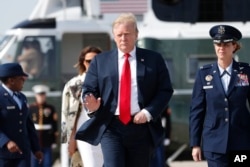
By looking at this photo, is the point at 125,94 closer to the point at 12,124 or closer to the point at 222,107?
the point at 222,107

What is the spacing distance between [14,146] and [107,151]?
7.09 ft

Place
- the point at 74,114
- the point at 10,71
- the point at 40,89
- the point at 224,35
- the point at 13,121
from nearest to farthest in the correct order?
1. the point at 224,35
2. the point at 74,114
3. the point at 13,121
4. the point at 10,71
5. the point at 40,89

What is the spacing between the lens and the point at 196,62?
53.5 feet

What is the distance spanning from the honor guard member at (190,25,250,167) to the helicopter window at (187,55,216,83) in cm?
867

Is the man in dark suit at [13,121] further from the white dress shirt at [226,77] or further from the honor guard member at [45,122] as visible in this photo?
the honor guard member at [45,122]

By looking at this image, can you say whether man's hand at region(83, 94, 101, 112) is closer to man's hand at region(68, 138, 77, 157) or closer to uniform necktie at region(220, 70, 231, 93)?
uniform necktie at region(220, 70, 231, 93)

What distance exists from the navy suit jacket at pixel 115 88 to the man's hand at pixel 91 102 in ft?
0.43

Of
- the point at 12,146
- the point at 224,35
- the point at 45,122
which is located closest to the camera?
the point at 224,35

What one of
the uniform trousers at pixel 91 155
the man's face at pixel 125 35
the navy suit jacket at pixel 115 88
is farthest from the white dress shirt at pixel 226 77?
the uniform trousers at pixel 91 155

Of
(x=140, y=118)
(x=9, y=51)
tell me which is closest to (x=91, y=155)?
(x=140, y=118)

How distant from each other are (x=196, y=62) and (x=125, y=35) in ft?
30.0

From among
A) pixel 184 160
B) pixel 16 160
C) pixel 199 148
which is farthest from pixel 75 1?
pixel 199 148

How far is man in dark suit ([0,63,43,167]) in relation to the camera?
926 cm

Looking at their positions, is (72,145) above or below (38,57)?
above
